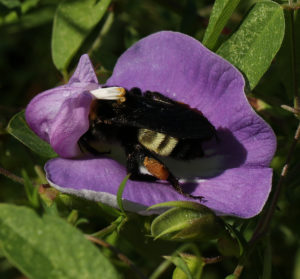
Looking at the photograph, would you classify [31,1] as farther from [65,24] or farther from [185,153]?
[185,153]

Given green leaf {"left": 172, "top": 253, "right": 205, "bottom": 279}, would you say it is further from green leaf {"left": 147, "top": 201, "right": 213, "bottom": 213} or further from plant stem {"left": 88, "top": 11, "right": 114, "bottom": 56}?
plant stem {"left": 88, "top": 11, "right": 114, "bottom": 56}

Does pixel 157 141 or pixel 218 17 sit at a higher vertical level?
pixel 218 17

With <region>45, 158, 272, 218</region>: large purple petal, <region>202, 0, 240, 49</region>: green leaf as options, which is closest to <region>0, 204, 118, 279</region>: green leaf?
<region>45, 158, 272, 218</region>: large purple petal

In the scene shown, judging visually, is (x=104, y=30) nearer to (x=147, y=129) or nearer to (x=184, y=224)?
(x=147, y=129)

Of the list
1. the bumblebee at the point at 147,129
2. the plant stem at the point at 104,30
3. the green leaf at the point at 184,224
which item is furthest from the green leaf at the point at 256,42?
the plant stem at the point at 104,30

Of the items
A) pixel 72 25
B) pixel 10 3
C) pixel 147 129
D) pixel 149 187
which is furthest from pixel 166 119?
pixel 10 3
